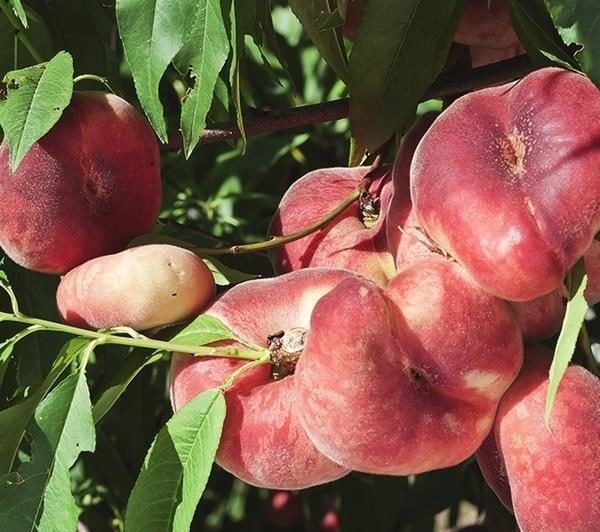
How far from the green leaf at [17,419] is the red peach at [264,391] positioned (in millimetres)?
82

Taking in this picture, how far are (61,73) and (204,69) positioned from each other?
0.40 ft

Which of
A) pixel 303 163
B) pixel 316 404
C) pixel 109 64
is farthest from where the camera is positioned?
pixel 303 163

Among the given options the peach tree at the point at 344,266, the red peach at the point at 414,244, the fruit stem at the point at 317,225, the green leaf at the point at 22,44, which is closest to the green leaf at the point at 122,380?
the peach tree at the point at 344,266

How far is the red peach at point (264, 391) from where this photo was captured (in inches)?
31.4

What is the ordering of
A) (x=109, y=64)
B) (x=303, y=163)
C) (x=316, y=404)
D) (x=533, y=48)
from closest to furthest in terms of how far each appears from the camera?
(x=316, y=404) → (x=533, y=48) → (x=109, y=64) → (x=303, y=163)

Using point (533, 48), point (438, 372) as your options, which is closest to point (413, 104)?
point (533, 48)

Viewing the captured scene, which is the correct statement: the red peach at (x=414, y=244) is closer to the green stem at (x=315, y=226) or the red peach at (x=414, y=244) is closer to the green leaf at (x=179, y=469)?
the green stem at (x=315, y=226)

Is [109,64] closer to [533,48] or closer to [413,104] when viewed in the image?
[413,104]

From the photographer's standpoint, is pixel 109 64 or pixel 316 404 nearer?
pixel 316 404

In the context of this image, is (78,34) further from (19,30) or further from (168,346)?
(168,346)

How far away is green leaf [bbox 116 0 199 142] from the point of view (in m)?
0.83

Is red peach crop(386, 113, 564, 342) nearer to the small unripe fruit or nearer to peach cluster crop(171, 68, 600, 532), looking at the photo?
peach cluster crop(171, 68, 600, 532)

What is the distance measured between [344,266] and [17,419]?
0.29 m

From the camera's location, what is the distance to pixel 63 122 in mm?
875
